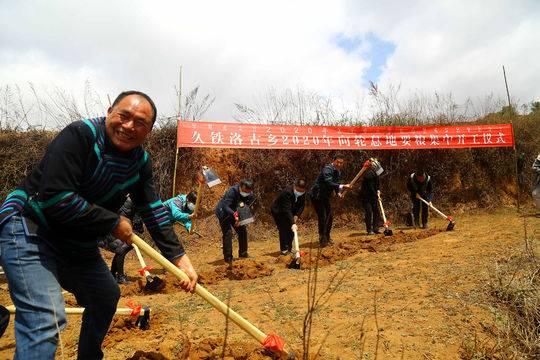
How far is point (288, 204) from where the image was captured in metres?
7.18

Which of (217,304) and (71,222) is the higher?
(71,222)

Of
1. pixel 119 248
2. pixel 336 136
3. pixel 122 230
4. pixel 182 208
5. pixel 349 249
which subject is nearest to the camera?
pixel 122 230

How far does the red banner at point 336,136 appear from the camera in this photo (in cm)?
926

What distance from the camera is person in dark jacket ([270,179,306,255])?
716 centimetres

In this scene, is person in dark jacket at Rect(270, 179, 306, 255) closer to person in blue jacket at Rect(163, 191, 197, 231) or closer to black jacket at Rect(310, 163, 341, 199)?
black jacket at Rect(310, 163, 341, 199)

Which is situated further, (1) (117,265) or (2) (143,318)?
(1) (117,265)

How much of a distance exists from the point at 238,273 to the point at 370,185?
4465mm

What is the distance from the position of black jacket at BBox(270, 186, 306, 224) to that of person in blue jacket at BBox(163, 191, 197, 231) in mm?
1641

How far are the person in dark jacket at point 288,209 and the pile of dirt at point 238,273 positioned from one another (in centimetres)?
151

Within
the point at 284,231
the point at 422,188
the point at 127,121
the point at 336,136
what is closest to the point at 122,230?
the point at 127,121

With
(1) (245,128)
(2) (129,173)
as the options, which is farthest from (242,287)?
(1) (245,128)

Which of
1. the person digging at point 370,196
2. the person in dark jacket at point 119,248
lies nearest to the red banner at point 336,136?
the person digging at point 370,196

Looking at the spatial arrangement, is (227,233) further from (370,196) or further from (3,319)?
(3,319)

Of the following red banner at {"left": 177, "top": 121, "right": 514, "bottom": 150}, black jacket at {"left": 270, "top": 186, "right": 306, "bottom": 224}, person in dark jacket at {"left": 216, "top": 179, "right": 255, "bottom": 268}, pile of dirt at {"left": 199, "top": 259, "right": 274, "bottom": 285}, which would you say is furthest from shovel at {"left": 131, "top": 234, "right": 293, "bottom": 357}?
red banner at {"left": 177, "top": 121, "right": 514, "bottom": 150}
